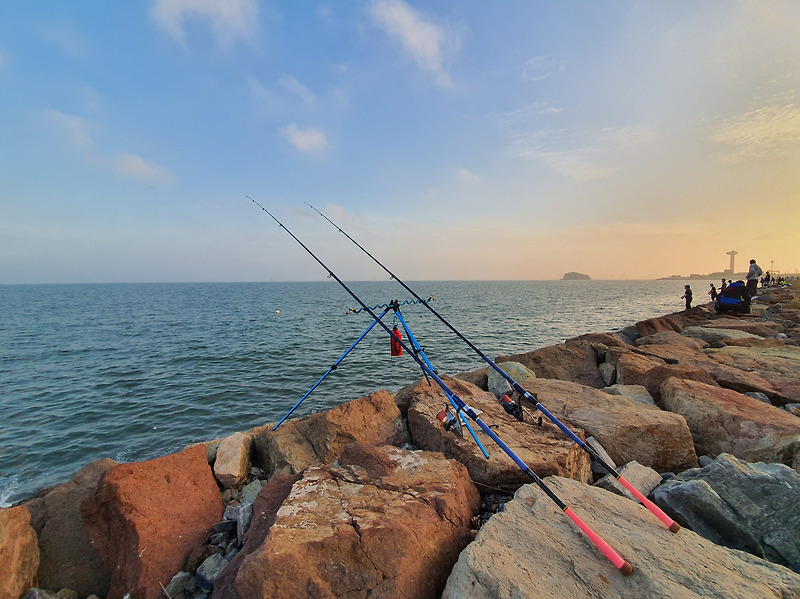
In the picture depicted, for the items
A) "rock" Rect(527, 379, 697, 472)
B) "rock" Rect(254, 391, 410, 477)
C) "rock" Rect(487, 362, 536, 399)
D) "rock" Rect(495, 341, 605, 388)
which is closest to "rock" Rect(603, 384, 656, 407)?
"rock" Rect(527, 379, 697, 472)

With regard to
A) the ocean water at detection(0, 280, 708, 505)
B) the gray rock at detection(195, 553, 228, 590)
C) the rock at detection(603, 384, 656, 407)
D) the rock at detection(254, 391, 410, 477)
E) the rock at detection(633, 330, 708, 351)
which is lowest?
the ocean water at detection(0, 280, 708, 505)

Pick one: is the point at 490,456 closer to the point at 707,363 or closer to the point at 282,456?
the point at 282,456

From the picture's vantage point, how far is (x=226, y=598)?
8.63 feet

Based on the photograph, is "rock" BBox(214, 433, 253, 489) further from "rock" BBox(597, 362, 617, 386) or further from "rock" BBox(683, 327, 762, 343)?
"rock" BBox(683, 327, 762, 343)

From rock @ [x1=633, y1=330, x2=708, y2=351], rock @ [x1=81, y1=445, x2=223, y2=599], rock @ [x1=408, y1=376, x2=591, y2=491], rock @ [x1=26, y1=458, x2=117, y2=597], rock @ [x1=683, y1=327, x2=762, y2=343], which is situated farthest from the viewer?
rock @ [x1=683, y1=327, x2=762, y2=343]

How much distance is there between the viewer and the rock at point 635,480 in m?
3.66

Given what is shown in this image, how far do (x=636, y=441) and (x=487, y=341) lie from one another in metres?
16.1

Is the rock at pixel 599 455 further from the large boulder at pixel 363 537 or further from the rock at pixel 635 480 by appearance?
the large boulder at pixel 363 537

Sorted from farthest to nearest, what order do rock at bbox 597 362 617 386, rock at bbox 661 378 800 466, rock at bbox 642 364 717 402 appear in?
rock at bbox 597 362 617 386
rock at bbox 642 364 717 402
rock at bbox 661 378 800 466

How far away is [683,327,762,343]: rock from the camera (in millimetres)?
11938

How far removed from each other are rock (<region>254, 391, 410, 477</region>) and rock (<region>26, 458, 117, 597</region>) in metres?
2.08


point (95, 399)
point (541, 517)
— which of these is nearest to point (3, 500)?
point (95, 399)

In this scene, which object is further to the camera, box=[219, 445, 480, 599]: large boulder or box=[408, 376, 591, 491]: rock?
box=[408, 376, 591, 491]: rock

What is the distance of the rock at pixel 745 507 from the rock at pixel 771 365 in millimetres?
4366
